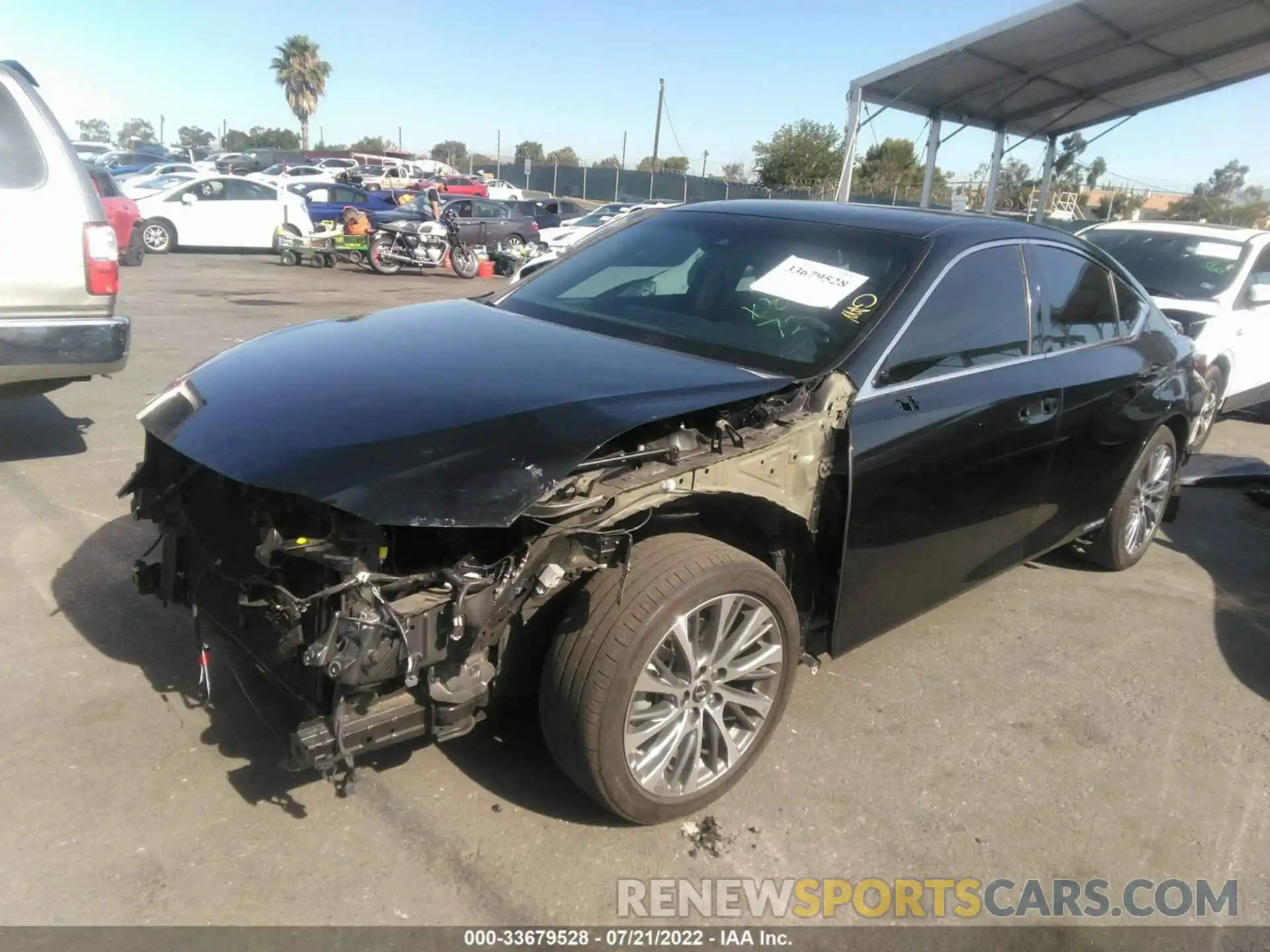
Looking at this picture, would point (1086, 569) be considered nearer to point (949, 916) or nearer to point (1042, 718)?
point (1042, 718)

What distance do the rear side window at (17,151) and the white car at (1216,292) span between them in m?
7.62

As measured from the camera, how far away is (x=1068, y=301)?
161 inches

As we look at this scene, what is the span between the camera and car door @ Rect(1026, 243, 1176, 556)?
391 centimetres

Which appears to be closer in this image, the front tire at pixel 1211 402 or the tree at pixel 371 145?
the front tire at pixel 1211 402

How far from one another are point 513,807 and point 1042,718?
2.06 m

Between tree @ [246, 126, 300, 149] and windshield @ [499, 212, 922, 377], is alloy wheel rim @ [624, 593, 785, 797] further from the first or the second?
tree @ [246, 126, 300, 149]

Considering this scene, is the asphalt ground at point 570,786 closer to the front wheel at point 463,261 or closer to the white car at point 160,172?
the front wheel at point 463,261

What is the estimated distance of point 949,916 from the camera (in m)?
2.56

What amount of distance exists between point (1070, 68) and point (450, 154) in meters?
68.5

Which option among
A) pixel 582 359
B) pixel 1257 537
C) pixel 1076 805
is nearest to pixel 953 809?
pixel 1076 805

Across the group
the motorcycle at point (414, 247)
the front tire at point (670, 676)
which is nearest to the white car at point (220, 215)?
the motorcycle at point (414, 247)

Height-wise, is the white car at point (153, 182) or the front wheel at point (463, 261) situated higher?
the white car at point (153, 182)

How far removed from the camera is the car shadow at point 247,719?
2.79 meters

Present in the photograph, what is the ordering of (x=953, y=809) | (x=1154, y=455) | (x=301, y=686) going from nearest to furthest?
1. (x=301, y=686)
2. (x=953, y=809)
3. (x=1154, y=455)
